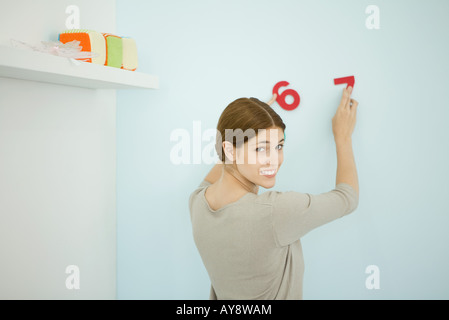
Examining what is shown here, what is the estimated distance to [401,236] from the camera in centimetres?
134

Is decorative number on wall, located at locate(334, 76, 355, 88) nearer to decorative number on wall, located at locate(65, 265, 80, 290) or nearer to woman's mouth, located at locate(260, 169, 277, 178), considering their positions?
woman's mouth, located at locate(260, 169, 277, 178)

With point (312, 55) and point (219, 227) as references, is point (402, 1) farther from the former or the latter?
point (219, 227)

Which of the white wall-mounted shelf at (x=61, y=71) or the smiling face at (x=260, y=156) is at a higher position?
the white wall-mounted shelf at (x=61, y=71)

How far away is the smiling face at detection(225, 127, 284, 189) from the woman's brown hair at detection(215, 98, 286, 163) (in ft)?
0.05

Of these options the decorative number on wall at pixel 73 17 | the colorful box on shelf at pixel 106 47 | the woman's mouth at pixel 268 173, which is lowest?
the woman's mouth at pixel 268 173

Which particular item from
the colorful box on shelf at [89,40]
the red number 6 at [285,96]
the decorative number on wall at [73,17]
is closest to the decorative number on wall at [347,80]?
the red number 6 at [285,96]

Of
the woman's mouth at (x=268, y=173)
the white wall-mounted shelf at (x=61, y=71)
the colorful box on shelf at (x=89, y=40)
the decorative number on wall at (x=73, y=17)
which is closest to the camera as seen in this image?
the white wall-mounted shelf at (x=61, y=71)

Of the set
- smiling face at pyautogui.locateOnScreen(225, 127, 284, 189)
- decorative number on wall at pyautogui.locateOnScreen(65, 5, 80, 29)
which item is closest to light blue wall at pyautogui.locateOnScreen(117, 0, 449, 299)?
decorative number on wall at pyautogui.locateOnScreen(65, 5, 80, 29)

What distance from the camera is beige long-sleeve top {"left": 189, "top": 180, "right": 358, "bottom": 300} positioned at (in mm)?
1054

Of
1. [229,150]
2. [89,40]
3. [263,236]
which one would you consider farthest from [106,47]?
[263,236]

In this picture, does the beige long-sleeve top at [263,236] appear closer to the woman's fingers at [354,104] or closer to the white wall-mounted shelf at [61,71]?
the woman's fingers at [354,104]

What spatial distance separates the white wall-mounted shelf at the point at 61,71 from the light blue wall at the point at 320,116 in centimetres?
27

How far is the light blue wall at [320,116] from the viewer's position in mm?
1289

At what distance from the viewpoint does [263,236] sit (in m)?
1.07
